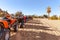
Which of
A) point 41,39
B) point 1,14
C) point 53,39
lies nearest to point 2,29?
point 1,14

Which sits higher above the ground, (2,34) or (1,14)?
(1,14)

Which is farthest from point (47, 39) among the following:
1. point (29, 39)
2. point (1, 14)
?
point (1, 14)

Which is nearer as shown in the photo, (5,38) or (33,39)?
(5,38)

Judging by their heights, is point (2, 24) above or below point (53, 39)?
above

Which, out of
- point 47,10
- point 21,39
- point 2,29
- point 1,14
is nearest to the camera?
point 2,29

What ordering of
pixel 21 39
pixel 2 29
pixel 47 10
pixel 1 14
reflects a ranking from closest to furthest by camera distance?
pixel 2 29, pixel 1 14, pixel 21 39, pixel 47 10

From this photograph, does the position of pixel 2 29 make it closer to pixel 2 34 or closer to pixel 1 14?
pixel 2 34

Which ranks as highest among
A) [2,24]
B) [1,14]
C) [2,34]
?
[1,14]

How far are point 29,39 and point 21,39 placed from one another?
0.51 m

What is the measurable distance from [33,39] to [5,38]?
2.73 metres

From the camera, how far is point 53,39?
923 cm

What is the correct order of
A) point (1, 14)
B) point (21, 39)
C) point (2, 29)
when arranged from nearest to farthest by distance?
point (2, 29) → point (1, 14) → point (21, 39)

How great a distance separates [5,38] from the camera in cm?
666

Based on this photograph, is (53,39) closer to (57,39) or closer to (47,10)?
(57,39)
